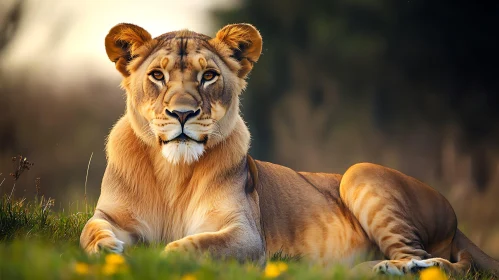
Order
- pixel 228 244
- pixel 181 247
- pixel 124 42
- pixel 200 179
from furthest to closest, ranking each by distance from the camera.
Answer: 1. pixel 124 42
2. pixel 200 179
3. pixel 228 244
4. pixel 181 247

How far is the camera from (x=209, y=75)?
17.2ft

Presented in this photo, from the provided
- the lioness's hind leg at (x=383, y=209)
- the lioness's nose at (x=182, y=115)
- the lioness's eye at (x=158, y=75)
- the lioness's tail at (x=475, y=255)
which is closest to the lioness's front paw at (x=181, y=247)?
the lioness's nose at (x=182, y=115)

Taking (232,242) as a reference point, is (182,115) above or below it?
above

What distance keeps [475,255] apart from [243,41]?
8.34 ft

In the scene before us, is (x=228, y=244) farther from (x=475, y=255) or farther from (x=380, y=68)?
(x=380, y=68)

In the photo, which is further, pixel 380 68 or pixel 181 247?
pixel 380 68

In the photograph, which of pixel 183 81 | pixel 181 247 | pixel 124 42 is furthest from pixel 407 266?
pixel 124 42

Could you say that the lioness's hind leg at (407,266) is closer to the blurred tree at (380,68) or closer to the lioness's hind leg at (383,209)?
the lioness's hind leg at (383,209)

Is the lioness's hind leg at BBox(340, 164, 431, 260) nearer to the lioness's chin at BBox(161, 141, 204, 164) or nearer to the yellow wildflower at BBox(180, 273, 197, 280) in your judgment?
the lioness's chin at BBox(161, 141, 204, 164)

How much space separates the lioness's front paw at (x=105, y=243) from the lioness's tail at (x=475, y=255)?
9.71ft

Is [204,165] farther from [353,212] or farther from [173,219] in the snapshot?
[353,212]

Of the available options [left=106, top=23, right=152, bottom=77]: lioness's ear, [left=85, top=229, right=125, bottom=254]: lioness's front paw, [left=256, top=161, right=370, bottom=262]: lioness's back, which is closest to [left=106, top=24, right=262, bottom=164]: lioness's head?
[left=106, top=23, right=152, bottom=77]: lioness's ear

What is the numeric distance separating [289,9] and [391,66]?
271 centimetres

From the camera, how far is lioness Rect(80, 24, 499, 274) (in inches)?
194
